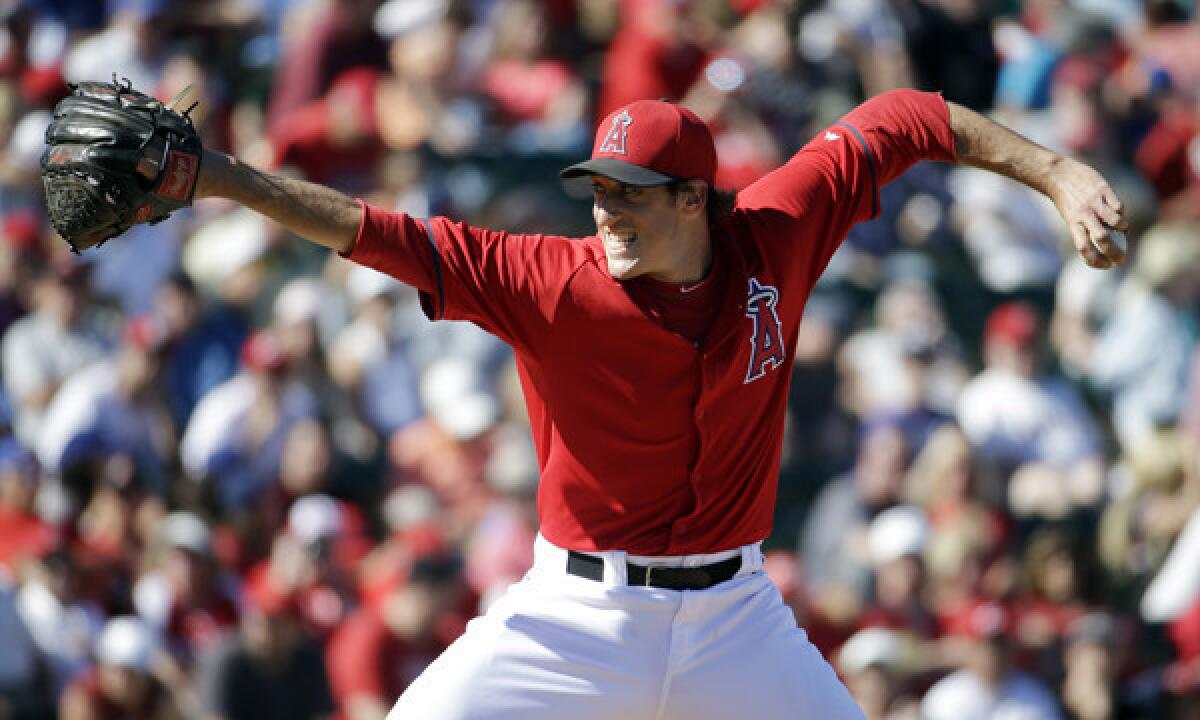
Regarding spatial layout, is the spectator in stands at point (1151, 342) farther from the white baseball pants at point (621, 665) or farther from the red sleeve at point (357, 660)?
the white baseball pants at point (621, 665)

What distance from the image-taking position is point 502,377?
8.64m

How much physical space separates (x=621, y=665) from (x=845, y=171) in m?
1.39

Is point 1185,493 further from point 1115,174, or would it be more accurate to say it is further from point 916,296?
point 1115,174

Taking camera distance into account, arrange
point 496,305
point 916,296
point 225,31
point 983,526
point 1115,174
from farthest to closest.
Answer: point 225,31
point 1115,174
point 916,296
point 983,526
point 496,305

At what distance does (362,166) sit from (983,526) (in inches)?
138

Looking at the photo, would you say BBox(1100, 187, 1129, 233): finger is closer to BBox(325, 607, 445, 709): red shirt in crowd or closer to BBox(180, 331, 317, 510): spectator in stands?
BBox(325, 607, 445, 709): red shirt in crowd

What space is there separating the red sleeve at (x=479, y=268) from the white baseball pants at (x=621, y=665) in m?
0.60

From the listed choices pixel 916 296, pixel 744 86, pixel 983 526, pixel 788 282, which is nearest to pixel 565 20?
pixel 744 86

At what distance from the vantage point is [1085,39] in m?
10.6

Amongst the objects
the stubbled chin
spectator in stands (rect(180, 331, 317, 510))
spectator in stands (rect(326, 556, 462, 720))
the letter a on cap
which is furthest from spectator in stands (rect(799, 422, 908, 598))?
the letter a on cap

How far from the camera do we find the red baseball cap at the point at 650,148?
14.1 ft

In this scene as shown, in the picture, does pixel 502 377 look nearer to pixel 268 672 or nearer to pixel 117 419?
pixel 117 419

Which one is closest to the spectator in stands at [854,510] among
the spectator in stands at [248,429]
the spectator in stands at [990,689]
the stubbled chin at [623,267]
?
the spectator in stands at [990,689]

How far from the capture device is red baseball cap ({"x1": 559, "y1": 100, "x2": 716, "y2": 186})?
14.1 feet
